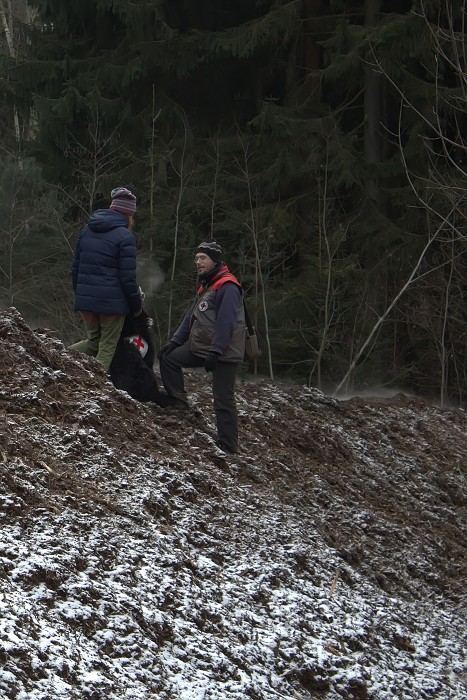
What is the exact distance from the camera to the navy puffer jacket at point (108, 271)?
852cm

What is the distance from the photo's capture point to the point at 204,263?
824cm

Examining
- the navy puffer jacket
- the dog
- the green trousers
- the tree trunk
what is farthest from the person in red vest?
the tree trunk

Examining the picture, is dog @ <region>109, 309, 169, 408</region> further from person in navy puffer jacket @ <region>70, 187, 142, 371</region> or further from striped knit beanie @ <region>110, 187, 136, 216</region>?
striped knit beanie @ <region>110, 187, 136, 216</region>

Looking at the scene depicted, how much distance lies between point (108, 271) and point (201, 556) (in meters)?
3.48

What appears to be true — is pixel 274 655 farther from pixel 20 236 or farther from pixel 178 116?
pixel 20 236

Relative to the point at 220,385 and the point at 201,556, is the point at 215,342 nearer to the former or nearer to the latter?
the point at 220,385

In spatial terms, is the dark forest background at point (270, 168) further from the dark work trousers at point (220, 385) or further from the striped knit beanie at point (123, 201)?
the dark work trousers at point (220, 385)

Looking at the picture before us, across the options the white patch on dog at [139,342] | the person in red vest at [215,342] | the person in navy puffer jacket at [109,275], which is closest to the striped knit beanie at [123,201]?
the person in navy puffer jacket at [109,275]

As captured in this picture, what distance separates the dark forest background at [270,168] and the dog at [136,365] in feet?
30.2

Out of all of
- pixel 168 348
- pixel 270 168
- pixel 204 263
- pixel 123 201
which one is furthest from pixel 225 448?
pixel 270 168

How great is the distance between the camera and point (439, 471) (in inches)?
407

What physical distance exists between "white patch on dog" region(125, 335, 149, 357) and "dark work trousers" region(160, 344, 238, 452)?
1.19 feet

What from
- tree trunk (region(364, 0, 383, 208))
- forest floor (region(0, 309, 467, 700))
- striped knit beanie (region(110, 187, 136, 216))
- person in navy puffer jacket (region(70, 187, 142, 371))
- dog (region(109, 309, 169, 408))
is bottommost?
forest floor (region(0, 309, 467, 700))

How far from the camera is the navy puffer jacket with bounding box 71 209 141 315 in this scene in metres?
8.52
